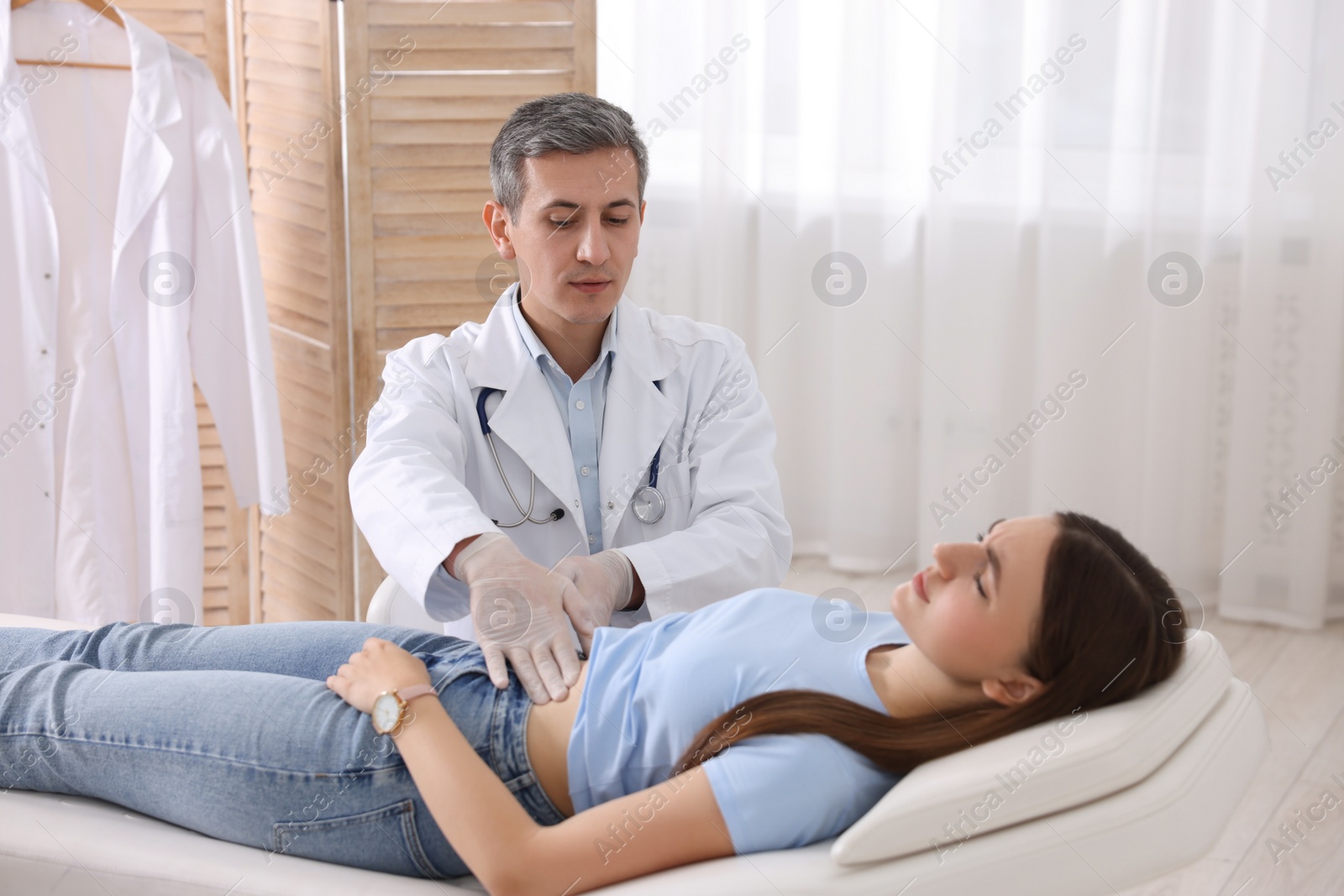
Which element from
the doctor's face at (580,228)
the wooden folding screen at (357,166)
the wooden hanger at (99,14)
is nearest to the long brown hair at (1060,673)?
the doctor's face at (580,228)

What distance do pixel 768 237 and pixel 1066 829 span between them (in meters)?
2.70

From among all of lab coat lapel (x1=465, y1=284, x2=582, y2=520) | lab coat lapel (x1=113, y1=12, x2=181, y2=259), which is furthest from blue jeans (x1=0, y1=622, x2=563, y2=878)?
lab coat lapel (x1=113, y1=12, x2=181, y2=259)

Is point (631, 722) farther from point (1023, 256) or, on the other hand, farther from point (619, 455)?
point (1023, 256)

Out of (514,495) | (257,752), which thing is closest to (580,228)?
(514,495)

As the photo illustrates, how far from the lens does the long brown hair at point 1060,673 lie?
121 centimetres

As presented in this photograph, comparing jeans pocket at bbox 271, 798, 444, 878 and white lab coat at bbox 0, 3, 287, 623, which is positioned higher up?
white lab coat at bbox 0, 3, 287, 623

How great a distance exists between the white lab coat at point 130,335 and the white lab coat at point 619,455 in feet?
2.78

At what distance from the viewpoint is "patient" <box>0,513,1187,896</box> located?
1.18 m

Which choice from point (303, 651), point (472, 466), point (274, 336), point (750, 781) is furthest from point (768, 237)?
point (750, 781)

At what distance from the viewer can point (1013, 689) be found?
1.25 meters

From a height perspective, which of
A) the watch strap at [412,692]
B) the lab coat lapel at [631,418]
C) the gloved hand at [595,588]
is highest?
the lab coat lapel at [631,418]

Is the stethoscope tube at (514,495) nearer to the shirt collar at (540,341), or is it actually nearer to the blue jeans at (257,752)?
the shirt collar at (540,341)

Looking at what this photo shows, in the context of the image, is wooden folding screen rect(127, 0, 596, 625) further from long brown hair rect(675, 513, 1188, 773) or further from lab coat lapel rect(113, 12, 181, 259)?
long brown hair rect(675, 513, 1188, 773)

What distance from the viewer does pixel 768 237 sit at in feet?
11.9
